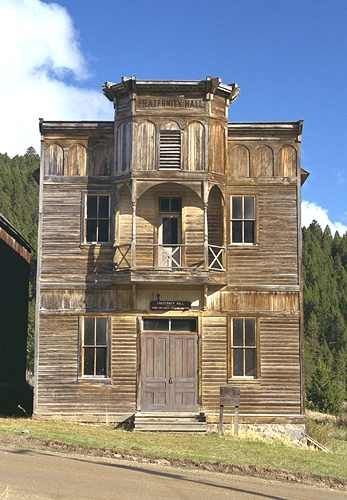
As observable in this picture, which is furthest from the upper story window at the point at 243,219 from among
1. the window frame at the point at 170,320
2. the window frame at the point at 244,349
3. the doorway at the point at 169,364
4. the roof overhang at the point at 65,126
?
the roof overhang at the point at 65,126

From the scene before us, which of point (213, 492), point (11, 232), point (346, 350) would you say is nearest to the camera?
point (213, 492)

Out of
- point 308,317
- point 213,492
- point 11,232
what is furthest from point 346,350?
point 213,492

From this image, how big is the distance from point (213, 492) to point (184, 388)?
965 centimetres

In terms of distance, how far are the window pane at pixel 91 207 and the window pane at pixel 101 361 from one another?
14.3ft

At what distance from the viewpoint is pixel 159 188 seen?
2331cm

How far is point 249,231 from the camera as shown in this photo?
77.9 ft

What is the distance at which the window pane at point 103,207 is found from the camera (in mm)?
23703

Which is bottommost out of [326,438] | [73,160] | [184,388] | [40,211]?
[326,438]

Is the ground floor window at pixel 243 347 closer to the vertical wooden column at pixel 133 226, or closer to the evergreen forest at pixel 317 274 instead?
the vertical wooden column at pixel 133 226

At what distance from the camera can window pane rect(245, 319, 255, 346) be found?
2311cm

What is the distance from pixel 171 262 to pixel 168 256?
229mm

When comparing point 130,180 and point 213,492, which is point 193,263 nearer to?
point 130,180

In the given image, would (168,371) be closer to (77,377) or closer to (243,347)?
(243,347)

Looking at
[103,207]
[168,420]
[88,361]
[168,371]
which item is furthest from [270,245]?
[88,361]
